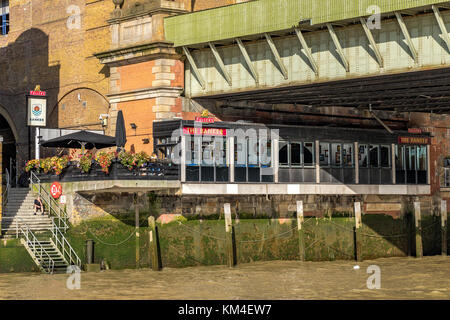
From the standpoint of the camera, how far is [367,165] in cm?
5306

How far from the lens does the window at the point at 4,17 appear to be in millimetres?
63094

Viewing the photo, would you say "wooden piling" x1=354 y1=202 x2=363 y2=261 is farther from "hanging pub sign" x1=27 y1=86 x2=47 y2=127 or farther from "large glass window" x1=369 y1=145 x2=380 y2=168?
"hanging pub sign" x1=27 y1=86 x2=47 y2=127

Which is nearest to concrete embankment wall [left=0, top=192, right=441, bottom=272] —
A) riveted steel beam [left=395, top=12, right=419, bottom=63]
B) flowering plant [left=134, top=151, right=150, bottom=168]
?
flowering plant [left=134, top=151, right=150, bottom=168]

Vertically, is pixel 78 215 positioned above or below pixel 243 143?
below

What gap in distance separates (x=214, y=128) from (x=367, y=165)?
10.5m

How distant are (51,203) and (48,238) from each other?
2246mm

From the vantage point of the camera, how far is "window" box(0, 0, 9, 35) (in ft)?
207

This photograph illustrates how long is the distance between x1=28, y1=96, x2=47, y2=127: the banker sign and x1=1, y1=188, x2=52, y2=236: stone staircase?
7.48 m

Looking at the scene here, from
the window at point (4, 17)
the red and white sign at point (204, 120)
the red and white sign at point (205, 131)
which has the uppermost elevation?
the window at point (4, 17)

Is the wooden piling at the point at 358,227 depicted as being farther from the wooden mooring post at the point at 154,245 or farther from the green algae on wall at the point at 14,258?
the green algae on wall at the point at 14,258

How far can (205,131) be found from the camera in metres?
46.3

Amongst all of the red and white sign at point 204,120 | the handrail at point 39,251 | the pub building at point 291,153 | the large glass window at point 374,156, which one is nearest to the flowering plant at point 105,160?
the pub building at point 291,153
